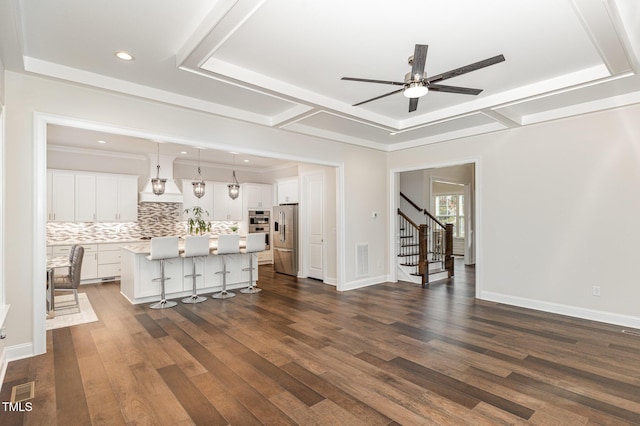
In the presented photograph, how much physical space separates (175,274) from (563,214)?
614cm

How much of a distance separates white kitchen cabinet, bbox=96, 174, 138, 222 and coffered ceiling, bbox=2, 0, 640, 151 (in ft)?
14.3

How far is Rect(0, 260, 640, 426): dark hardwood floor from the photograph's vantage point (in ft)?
7.84

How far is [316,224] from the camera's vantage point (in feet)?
24.6

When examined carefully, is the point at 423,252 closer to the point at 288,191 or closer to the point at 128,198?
the point at 288,191

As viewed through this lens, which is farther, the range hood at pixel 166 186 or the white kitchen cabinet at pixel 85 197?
the range hood at pixel 166 186

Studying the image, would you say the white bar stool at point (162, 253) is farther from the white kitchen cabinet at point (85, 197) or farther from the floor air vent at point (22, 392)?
the white kitchen cabinet at point (85, 197)

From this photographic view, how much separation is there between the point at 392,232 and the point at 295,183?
284 cm

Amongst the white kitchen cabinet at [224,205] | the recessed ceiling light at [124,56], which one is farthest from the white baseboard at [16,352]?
the white kitchen cabinet at [224,205]

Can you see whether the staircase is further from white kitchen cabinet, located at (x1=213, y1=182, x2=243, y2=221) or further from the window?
white kitchen cabinet, located at (x1=213, y1=182, x2=243, y2=221)

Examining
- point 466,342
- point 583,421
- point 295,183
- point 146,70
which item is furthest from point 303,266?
point 583,421

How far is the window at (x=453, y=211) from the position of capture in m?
11.2

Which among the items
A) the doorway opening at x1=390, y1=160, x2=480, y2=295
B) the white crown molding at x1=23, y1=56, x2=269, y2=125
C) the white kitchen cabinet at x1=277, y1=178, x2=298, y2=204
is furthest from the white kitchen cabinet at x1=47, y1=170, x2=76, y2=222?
the doorway opening at x1=390, y1=160, x2=480, y2=295

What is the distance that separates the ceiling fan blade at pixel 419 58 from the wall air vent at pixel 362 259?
4208mm

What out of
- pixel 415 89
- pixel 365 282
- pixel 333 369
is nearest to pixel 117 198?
pixel 365 282
